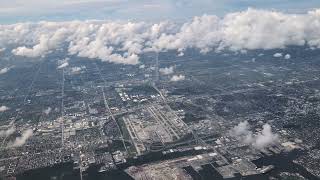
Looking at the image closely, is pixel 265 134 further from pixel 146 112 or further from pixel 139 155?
pixel 146 112

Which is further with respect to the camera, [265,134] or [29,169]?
[265,134]

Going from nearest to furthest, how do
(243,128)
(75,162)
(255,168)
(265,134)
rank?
(255,168), (75,162), (265,134), (243,128)

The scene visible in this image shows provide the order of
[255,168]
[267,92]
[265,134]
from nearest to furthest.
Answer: [255,168] < [265,134] < [267,92]

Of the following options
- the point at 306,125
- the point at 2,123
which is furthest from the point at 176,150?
the point at 2,123

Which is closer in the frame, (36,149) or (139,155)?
(139,155)

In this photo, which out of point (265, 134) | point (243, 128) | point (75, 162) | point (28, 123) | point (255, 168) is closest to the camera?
Answer: point (255, 168)

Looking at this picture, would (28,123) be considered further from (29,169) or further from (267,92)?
(267,92)

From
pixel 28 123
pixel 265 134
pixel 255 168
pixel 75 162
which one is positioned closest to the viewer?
pixel 255 168

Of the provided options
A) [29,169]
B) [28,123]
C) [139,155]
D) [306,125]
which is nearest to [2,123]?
[28,123]
